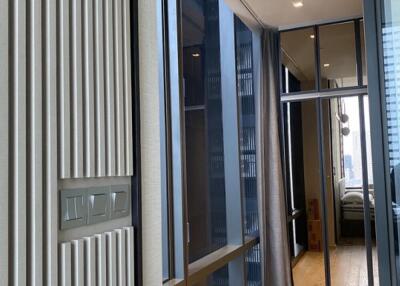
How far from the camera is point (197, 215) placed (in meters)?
3.01

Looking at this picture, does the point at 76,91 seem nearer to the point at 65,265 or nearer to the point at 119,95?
the point at 119,95

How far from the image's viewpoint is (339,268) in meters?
4.51

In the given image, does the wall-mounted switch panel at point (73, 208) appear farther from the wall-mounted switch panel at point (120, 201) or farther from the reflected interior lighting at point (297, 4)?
the reflected interior lighting at point (297, 4)

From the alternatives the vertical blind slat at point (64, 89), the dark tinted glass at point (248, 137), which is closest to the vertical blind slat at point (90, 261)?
the vertical blind slat at point (64, 89)

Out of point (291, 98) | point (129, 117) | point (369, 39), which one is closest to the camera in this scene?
point (129, 117)

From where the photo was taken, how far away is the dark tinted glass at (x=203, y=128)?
2.91 meters

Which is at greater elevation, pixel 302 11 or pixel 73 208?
pixel 302 11

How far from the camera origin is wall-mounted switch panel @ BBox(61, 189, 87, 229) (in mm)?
1227
